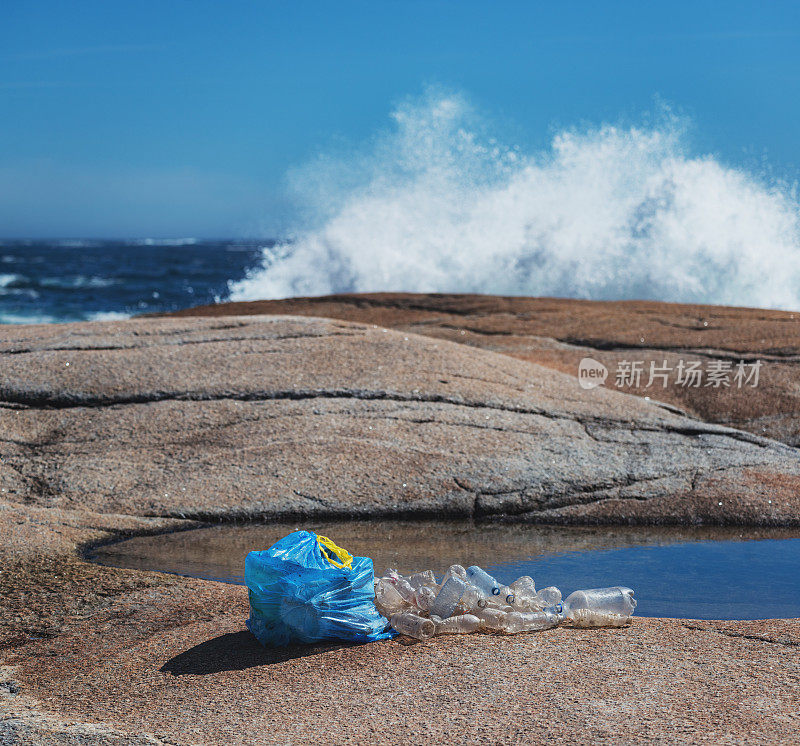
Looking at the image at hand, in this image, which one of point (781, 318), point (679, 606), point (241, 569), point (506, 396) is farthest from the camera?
point (781, 318)

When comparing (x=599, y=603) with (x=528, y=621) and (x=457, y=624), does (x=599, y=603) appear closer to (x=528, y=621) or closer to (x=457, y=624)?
(x=528, y=621)

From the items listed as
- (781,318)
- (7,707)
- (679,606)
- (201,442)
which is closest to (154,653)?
(7,707)

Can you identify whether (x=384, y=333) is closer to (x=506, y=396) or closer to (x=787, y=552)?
(x=506, y=396)

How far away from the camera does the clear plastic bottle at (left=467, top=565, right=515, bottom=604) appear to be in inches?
155

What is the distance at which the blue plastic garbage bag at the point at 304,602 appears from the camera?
367 cm

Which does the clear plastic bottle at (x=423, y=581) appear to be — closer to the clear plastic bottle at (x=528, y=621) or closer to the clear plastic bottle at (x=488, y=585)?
the clear plastic bottle at (x=488, y=585)

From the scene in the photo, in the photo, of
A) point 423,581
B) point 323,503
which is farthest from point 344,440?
point 423,581

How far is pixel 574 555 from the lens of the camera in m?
5.38

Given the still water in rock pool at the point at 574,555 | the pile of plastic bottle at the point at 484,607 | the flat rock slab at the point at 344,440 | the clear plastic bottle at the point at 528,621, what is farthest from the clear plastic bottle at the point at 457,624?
Result: the flat rock slab at the point at 344,440

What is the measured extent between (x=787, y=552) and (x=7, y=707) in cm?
450

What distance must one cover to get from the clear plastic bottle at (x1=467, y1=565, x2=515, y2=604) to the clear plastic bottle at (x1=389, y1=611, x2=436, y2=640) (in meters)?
0.33

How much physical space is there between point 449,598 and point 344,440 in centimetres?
291

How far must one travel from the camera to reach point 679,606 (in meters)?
4.43

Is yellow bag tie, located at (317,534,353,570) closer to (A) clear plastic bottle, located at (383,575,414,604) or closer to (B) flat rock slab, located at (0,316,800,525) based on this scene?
(A) clear plastic bottle, located at (383,575,414,604)
